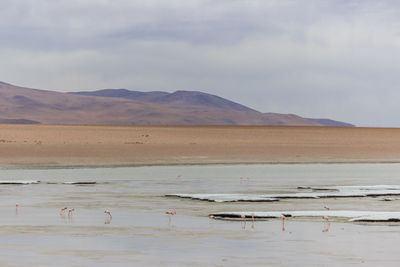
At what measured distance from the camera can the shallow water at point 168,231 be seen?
11273 mm

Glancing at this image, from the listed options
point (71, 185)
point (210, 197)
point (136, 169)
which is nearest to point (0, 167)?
point (136, 169)

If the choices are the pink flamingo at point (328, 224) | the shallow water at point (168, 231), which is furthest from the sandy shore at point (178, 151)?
the pink flamingo at point (328, 224)

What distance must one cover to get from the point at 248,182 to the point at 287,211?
354 inches

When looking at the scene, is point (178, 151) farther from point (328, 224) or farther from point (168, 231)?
point (168, 231)

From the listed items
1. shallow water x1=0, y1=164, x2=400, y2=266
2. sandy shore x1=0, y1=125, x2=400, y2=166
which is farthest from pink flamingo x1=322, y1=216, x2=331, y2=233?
sandy shore x1=0, y1=125, x2=400, y2=166

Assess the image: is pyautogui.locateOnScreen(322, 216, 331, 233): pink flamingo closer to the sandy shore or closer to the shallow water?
the shallow water

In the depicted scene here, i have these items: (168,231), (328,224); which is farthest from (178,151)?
(168,231)

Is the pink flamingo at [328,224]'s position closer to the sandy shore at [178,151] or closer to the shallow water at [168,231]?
the shallow water at [168,231]

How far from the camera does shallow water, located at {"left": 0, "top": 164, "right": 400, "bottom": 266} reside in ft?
37.0

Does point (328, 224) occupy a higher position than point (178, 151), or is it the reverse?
point (178, 151)

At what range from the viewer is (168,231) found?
46.1 feet

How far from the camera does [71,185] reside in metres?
24.6

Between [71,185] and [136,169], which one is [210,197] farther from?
[136,169]

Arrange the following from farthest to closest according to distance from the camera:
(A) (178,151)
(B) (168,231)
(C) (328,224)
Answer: (A) (178,151)
(C) (328,224)
(B) (168,231)
